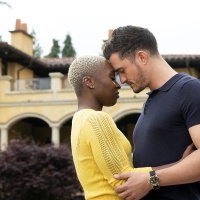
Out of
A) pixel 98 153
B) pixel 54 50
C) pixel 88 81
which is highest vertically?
pixel 54 50

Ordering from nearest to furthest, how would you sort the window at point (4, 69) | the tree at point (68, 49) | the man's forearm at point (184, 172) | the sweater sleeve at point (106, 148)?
the man's forearm at point (184, 172)
the sweater sleeve at point (106, 148)
the window at point (4, 69)
the tree at point (68, 49)

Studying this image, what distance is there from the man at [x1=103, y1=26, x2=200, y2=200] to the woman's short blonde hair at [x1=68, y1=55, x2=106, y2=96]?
0.07 meters

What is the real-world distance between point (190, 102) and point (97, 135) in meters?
0.50

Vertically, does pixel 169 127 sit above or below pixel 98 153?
above

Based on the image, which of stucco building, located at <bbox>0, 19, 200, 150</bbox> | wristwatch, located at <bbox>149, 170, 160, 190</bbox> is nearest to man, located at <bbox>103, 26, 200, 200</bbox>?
wristwatch, located at <bbox>149, 170, 160, 190</bbox>

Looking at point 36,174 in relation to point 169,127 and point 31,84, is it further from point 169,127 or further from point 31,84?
point 169,127

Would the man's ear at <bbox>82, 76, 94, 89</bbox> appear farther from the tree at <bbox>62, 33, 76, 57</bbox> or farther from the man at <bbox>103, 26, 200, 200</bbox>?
the tree at <bbox>62, 33, 76, 57</bbox>

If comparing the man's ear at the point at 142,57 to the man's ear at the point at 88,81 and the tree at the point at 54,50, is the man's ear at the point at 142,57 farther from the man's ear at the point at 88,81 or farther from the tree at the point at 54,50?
the tree at the point at 54,50

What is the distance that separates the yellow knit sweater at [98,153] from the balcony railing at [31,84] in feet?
94.2

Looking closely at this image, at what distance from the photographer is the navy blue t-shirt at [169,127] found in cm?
330

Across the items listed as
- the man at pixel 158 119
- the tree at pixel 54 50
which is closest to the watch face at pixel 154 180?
the man at pixel 158 119

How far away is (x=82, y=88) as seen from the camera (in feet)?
11.8

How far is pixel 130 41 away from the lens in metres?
3.42

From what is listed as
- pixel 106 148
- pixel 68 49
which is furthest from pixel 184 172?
pixel 68 49
